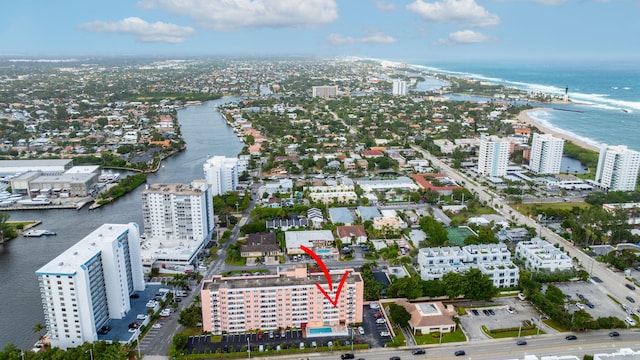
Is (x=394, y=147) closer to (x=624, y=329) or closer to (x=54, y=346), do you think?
(x=624, y=329)

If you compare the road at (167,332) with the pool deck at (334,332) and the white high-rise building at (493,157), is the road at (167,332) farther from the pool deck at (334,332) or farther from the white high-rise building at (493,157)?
the white high-rise building at (493,157)

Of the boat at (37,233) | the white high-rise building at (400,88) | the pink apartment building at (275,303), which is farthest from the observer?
the white high-rise building at (400,88)

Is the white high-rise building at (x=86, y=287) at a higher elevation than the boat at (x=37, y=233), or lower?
higher

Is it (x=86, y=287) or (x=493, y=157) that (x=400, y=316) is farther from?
(x=493, y=157)

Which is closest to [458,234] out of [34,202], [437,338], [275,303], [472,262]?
[472,262]

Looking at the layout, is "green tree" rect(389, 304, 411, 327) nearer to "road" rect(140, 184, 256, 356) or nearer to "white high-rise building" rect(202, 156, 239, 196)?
"road" rect(140, 184, 256, 356)

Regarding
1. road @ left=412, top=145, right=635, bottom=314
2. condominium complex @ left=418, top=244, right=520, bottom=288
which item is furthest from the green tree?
road @ left=412, top=145, right=635, bottom=314

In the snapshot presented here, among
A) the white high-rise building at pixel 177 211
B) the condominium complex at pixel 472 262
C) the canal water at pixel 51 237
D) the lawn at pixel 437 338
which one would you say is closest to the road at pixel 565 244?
the condominium complex at pixel 472 262
